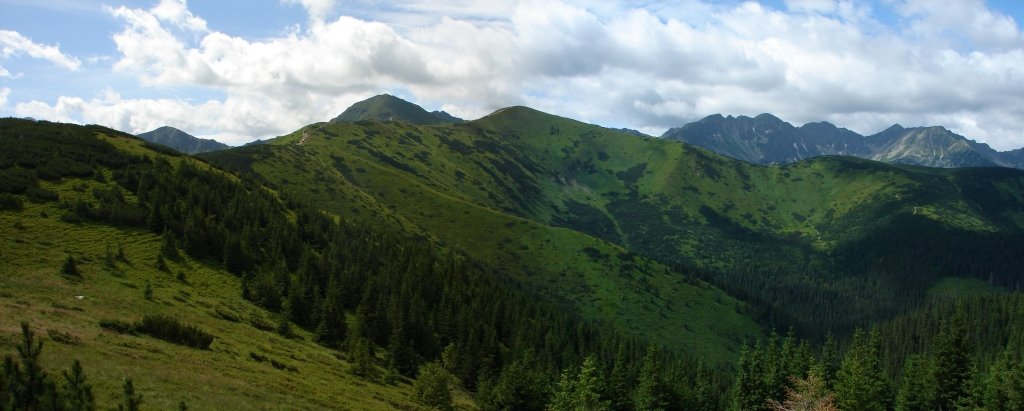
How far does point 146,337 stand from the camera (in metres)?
52.6

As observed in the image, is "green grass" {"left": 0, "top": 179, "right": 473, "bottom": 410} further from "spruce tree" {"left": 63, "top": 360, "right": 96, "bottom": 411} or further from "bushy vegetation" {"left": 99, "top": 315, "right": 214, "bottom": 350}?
"spruce tree" {"left": 63, "top": 360, "right": 96, "bottom": 411}

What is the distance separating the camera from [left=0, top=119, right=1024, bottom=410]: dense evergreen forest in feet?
261

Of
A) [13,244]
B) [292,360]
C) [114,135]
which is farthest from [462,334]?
[114,135]

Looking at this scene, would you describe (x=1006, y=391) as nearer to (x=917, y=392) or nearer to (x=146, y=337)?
(x=917, y=392)

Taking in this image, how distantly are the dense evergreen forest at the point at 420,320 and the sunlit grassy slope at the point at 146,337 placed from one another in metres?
3.97

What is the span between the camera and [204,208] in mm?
115688

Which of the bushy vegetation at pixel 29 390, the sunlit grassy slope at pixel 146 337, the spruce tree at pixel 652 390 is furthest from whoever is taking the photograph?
the spruce tree at pixel 652 390

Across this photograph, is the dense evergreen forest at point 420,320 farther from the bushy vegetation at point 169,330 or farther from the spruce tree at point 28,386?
the spruce tree at point 28,386

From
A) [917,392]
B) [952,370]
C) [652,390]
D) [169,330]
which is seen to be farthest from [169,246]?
[952,370]

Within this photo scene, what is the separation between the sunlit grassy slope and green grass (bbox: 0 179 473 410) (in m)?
0.14

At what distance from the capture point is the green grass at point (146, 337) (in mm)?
39750

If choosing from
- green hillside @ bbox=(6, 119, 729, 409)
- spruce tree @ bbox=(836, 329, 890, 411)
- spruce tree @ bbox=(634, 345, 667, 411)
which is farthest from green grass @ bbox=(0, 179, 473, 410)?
spruce tree @ bbox=(836, 329, 890, 411)

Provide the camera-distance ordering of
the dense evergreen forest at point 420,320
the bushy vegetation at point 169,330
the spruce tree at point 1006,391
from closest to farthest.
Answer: the bushy vegetation at point 169,330
the spruce tree at point 1006,391
the dense evergreen forest at point 420,320

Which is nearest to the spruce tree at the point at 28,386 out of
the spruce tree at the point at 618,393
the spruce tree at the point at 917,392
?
the spruce tree at the point at 618,393
